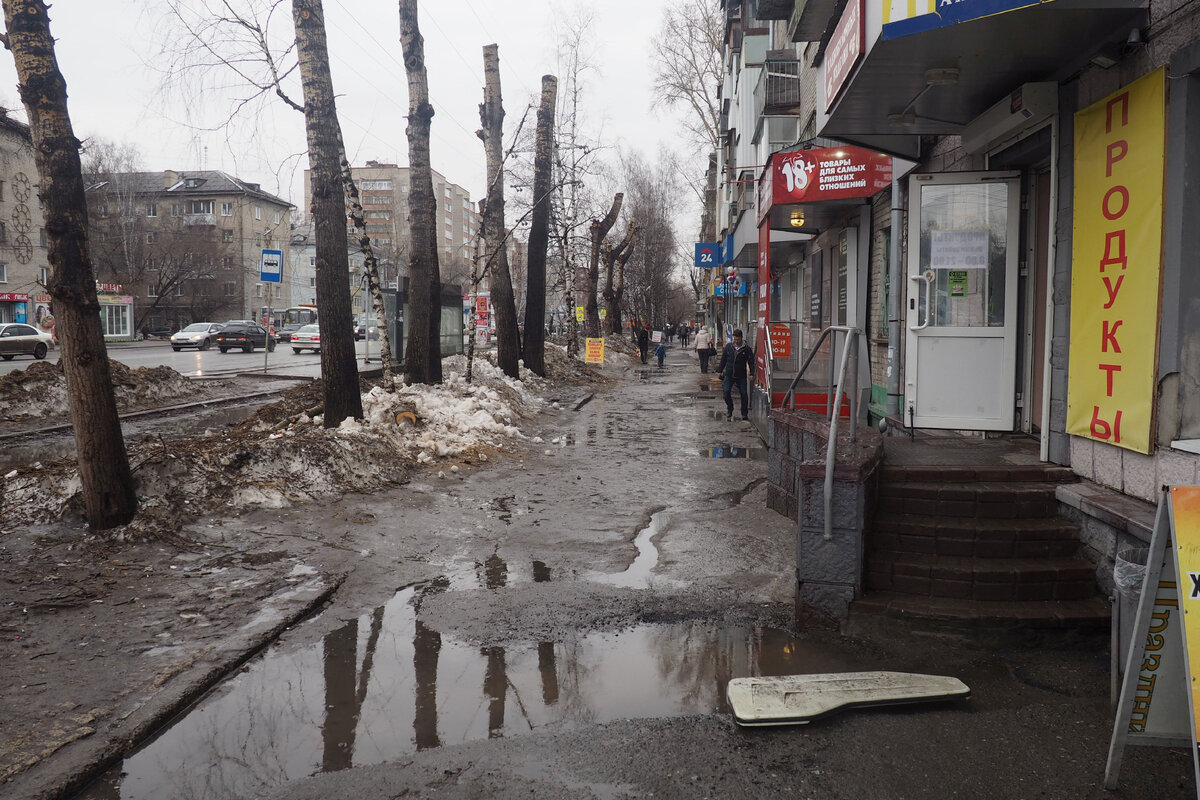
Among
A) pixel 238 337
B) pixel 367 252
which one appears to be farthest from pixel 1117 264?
pixel 238 337

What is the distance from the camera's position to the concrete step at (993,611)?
4.93 metres

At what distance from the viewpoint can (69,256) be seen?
6289 mm

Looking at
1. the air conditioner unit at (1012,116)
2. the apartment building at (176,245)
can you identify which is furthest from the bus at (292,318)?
the air conditioner unit at (1012,116)

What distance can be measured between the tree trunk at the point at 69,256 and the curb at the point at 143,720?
2267 mm

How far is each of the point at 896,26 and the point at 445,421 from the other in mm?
8023

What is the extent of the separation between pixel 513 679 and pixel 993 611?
2732 mm

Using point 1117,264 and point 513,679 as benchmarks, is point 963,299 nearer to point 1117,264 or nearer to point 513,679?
point 1117,264

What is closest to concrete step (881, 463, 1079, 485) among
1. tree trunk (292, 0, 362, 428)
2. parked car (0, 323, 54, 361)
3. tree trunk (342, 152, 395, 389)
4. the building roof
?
tree trunk (292, 0, 362, 428)

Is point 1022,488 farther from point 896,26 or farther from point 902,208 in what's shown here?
point 902,208

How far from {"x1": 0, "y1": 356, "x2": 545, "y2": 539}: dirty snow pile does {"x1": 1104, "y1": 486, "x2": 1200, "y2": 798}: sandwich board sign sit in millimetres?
6341

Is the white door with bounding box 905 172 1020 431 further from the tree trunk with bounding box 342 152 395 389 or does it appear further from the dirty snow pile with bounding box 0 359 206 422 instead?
the dirty snow pile with bounding box 0 359 206 422

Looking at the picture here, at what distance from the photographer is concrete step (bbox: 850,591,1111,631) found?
493 centimetres

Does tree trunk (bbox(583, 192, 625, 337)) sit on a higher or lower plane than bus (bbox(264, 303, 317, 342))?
higher

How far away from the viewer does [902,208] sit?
10.2 meters
